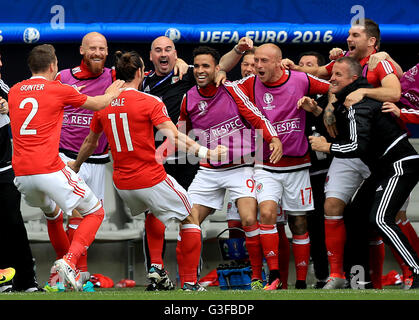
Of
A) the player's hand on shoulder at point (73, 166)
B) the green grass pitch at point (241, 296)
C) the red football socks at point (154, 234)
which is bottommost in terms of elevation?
the green grass pitch at point (241, 296)

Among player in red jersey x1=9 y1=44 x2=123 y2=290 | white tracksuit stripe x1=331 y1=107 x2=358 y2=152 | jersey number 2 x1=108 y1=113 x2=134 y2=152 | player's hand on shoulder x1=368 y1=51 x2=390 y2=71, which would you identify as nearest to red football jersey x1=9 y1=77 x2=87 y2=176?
player in red jersey x1=9 y1=44 x2=123 y2=290

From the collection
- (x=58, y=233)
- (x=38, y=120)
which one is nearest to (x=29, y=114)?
(x=38, y=120)

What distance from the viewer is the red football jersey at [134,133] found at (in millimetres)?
6773

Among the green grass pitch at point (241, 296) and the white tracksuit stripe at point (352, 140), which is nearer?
the green grass pitch at point (241, 296)

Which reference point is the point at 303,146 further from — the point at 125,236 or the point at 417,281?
the point at 125,236

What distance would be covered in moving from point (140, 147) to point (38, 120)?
32.0 inches

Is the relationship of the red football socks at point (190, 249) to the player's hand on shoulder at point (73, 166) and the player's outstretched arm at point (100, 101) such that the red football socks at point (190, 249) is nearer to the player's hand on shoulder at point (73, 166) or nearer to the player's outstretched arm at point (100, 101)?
the player's hand on shoulder at point (73, 166)

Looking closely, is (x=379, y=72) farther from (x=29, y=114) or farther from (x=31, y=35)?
(x=31, y=35)

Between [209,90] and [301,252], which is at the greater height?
[209,90]

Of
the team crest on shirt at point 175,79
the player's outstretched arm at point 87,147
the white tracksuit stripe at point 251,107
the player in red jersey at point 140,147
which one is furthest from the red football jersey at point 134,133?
the team crest on shirt at point 175,79

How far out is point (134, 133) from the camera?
6.80 m
